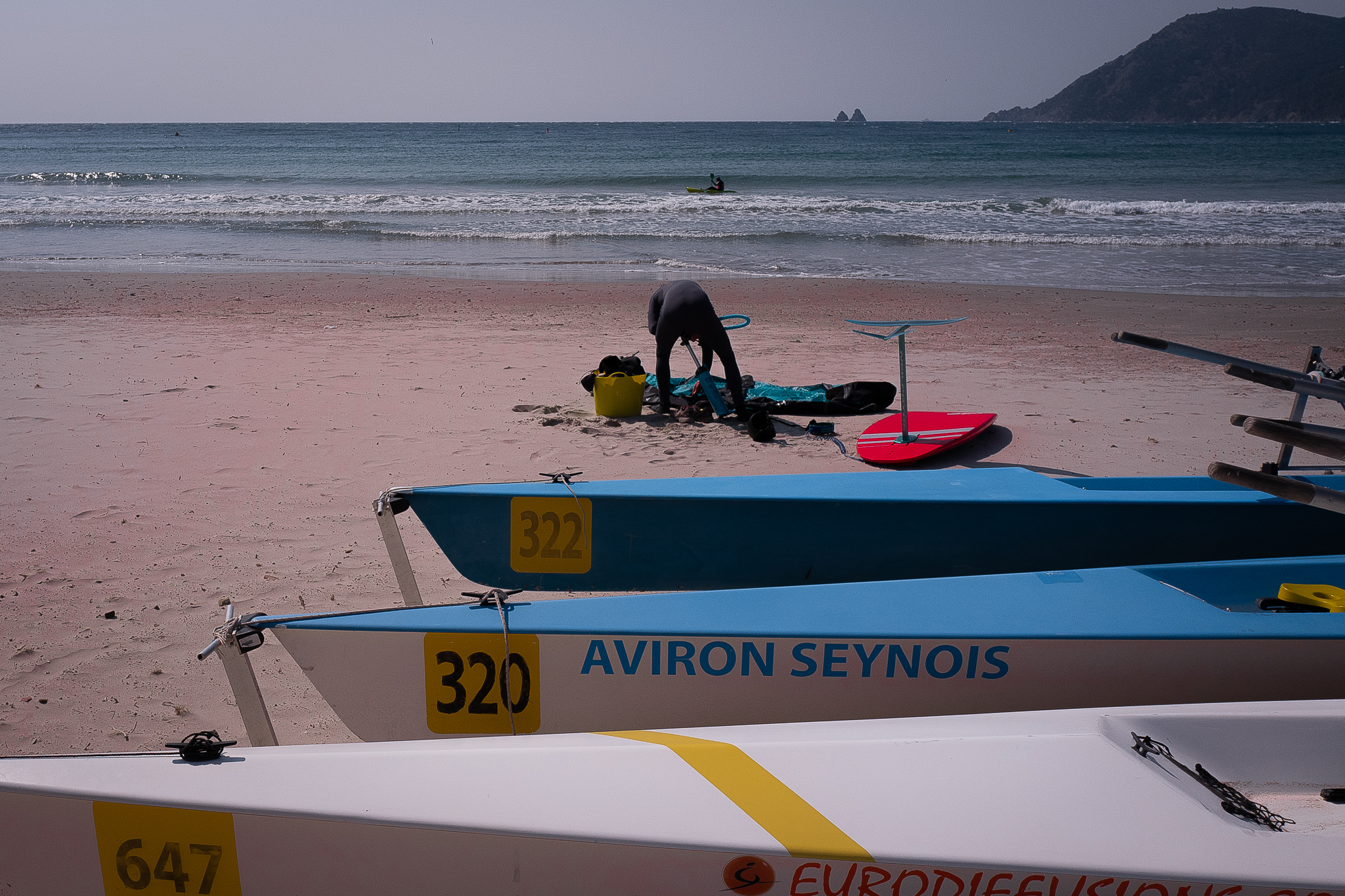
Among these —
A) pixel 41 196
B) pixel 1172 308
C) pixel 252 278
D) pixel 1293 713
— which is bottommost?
pixel 1293 713

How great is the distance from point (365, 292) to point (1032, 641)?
989 centimetres

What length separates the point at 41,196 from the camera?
22.9 meters

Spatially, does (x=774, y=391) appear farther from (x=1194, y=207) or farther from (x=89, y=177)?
(x=89, y=177)

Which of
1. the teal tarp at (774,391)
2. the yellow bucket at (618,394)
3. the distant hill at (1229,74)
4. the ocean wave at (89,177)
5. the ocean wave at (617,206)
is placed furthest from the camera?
the distant hill at (1229,74)

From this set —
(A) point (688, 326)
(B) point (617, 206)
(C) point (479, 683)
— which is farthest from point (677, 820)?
(B) point (617, 206)

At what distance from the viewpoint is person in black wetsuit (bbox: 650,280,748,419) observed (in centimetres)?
553

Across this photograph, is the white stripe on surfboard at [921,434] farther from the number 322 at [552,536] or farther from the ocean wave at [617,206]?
the ocean wave at [617,206]

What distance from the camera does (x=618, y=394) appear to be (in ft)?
19.0

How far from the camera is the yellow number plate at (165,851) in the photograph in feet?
5.29

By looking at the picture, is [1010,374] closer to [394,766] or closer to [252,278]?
[394,766]

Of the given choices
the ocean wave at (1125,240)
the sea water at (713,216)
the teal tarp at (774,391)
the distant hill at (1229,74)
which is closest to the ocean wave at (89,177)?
the sea water at (713,216)

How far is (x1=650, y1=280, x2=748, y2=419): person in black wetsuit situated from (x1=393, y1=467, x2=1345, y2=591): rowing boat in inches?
88.9

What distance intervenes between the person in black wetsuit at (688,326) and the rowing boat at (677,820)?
3.98 meters

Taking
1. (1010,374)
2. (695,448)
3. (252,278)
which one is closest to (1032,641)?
(695,448)
